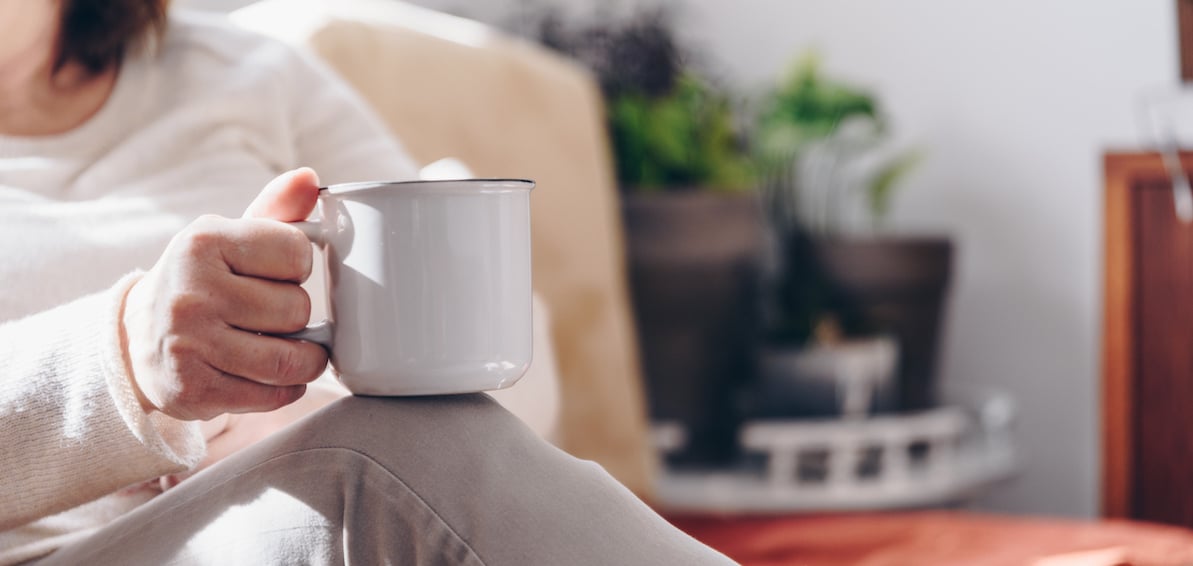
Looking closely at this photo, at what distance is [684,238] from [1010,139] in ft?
2.36

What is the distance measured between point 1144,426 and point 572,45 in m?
0.90

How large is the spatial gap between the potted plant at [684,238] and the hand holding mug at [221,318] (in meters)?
1.00

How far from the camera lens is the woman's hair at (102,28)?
797 mm

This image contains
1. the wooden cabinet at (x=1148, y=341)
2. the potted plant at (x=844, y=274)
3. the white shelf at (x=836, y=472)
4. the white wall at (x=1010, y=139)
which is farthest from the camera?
the white wall at (x=1010, y=139)

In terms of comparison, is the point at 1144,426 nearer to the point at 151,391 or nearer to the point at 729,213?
the point at 729,213

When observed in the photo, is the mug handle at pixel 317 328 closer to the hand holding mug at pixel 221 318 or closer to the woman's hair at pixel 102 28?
the hand holding mug at pixel 221 318

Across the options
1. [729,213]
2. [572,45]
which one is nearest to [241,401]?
[729,213]

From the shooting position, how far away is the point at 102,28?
0.80m

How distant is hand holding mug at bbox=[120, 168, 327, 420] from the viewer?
47cm

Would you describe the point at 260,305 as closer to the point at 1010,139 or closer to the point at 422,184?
the point at 422,184

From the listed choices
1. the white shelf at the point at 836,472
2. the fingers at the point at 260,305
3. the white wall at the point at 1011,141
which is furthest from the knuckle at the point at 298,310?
the white wall at the point at 1011,141

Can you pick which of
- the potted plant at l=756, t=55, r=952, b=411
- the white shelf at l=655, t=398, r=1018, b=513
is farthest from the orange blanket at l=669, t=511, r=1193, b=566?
the potted plant at l=756, t=55, r=952, b=411

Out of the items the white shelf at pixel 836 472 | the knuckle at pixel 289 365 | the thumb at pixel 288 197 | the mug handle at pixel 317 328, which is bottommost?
the white shelf at pixel 836 472

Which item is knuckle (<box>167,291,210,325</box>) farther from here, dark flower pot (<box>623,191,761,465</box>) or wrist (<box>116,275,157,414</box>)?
dark flower pot (<box>623,191,761,465</box>)
